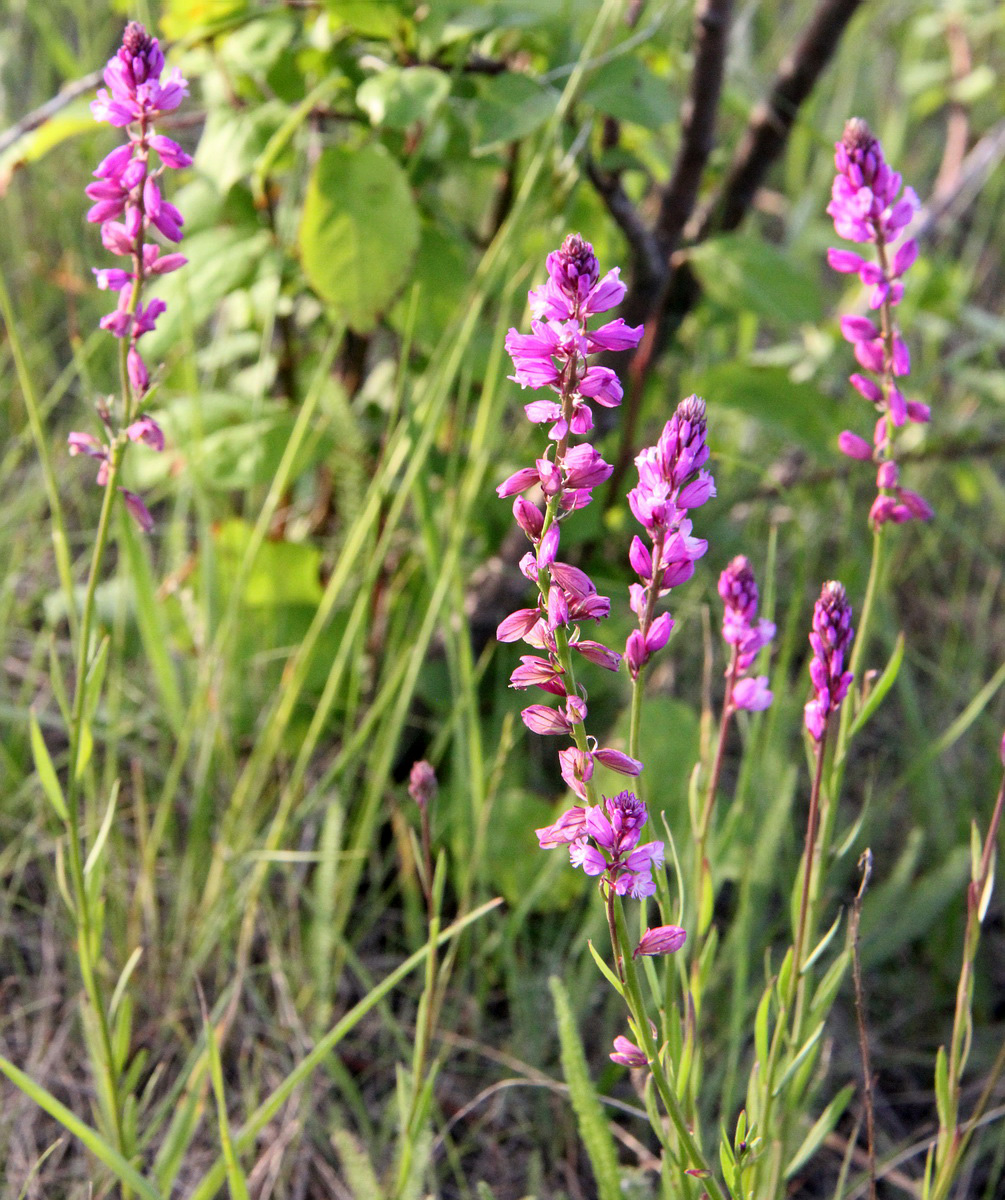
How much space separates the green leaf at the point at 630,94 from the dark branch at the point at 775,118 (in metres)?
0.41

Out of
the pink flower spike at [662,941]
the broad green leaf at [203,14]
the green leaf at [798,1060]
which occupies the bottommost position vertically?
the green leaf at [798,1060]

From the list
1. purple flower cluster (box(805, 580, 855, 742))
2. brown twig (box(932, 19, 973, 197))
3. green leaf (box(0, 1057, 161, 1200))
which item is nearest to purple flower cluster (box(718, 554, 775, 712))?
purple flower cluster (box(805, 580, 855, 742))

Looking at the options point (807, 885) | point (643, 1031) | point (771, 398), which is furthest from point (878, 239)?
point (771, 398)

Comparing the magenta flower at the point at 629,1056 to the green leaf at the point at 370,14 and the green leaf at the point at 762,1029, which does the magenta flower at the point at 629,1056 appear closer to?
the green leaf at the point at 762,1029

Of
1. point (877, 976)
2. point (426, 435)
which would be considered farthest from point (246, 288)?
point (877, 976)

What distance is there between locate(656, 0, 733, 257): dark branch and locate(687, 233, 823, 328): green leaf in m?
0.16

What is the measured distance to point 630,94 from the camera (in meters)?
1.54

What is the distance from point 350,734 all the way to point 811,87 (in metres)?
1.32

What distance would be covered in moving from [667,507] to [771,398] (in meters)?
1.20

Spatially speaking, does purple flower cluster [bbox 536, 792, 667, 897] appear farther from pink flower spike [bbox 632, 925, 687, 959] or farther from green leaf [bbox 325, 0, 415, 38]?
green leaf [bbox 325, 0, 415, 38]

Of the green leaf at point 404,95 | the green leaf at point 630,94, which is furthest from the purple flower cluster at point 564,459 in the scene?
the green leaf at point 630,94

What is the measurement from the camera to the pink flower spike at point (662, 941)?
81cm

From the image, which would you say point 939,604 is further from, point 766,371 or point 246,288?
point 246,288

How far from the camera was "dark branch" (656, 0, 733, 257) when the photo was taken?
5.57ft
